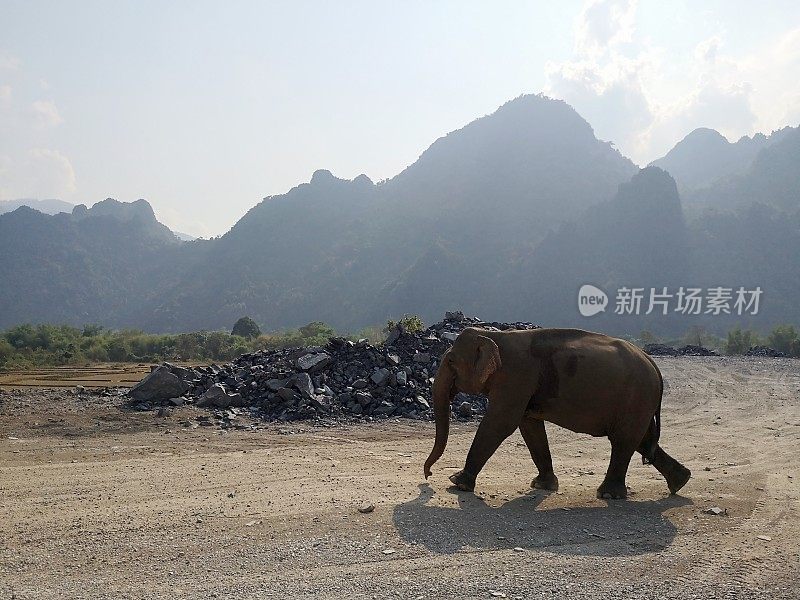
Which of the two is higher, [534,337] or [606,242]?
[606,242]

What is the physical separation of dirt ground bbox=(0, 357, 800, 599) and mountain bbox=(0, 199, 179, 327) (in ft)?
363

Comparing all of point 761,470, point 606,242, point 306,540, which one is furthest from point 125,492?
point 606,242

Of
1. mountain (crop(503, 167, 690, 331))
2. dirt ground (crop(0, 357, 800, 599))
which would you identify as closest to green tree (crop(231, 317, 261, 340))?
dirt ground (crop(0, 357, 800, 599))

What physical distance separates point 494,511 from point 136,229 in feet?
476

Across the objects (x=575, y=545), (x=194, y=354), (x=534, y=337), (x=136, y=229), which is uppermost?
(x=136, y=229)

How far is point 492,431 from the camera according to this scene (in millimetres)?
7137

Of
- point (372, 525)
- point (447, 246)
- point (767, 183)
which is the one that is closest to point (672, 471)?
point (372, 525)

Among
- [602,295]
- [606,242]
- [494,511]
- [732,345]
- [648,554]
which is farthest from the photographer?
[606,242]

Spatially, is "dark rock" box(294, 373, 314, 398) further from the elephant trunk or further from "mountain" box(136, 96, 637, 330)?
"mountain" box(136, 96, 637, 330)

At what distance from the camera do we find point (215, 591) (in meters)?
4.40

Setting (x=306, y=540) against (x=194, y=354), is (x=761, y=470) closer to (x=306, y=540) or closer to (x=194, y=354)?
(x=306, y=540)

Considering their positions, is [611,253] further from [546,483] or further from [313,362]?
[546,483]

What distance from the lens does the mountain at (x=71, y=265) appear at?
107m

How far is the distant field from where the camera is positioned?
21344 mm
